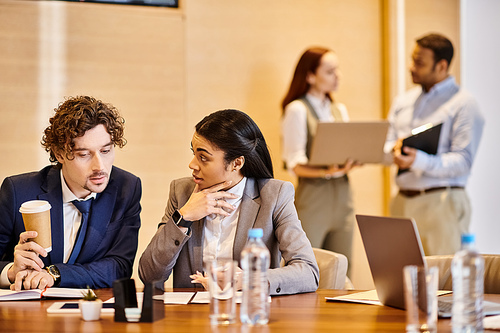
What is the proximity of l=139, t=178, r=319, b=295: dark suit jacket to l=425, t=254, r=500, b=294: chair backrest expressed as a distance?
0.52m

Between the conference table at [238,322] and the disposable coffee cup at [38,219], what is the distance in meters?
0.26

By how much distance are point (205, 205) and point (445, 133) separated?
2.51 meters

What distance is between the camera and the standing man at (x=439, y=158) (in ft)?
14.2

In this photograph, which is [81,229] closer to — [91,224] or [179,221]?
[91,224]

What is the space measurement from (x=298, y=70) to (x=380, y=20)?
1.17 m

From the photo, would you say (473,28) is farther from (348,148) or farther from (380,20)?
(348,148)

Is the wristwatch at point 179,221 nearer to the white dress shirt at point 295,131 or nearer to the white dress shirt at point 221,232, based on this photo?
the white dress shirt at point 221,232

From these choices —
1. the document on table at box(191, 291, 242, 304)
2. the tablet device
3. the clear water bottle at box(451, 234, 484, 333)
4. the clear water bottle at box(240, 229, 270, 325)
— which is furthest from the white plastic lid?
the tablet device

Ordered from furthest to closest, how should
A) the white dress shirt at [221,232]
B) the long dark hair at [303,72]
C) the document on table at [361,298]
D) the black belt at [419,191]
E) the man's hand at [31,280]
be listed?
the long dark hair at [303,72]
the black belt at [419,191]
the white dress shirt at [221,232]
the man's hand at [31,280]
the document on table at [361,298]

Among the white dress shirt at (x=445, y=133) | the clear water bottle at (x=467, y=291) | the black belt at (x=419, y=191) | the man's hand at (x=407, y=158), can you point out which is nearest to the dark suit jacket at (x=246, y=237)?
the clear water bottle at (x=467, y=291)

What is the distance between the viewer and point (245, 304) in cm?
176

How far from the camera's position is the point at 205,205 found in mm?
2514

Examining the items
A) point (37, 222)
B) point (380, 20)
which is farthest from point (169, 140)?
point (37, 222)

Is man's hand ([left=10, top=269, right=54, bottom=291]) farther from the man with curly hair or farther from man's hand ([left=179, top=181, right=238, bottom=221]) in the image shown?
man's hand ([left=179, top=181, right=238, bottom=221])
